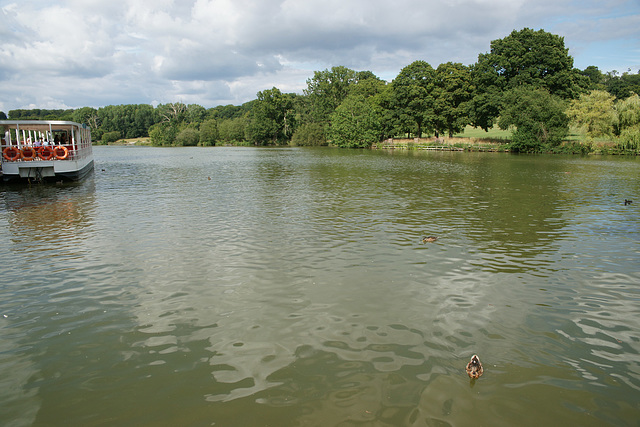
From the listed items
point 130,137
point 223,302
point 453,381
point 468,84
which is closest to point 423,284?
point 453,381

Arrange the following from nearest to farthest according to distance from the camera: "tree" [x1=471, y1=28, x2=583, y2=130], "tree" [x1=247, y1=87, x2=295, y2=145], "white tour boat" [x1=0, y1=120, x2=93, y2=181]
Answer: "white tour boat" [x1=0, y1=120, x2=93, y2=181], "tree" [x1=471, y1=28, x2=583, y2=130], "tree" [x1=247, y1=87, x2=295, y2=145]

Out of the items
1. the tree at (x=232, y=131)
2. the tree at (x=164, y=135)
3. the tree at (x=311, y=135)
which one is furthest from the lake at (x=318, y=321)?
the tree at (x=164, y=135)

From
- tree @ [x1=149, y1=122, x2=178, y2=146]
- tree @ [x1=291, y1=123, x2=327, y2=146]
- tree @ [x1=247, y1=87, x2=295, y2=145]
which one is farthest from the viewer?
tree @ [x1=149, y1=122, x2=178, y2=146]

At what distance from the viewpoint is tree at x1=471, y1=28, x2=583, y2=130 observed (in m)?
71.2

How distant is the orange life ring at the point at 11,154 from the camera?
95.7 feet

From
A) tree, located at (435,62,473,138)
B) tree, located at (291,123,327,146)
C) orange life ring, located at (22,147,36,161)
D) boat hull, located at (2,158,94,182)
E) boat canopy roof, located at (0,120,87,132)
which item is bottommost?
boat hull, located at (2,158,94,182)

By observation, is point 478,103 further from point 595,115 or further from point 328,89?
point 328,89

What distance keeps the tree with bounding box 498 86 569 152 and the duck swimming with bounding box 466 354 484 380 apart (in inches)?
2725

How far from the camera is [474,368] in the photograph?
5953mm

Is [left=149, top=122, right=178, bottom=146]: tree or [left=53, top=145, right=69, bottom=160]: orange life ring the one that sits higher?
[left=149, top=122, right=178, bottom=146]: tree

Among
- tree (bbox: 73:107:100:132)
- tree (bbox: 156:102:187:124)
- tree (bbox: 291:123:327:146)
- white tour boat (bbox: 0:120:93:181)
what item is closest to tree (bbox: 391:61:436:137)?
tree (bbox: 291:123:327:146)

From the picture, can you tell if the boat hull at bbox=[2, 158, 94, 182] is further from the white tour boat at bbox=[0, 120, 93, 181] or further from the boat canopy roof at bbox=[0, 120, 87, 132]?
the boat canopy roof at bbox=[0, 120, 87, 132]

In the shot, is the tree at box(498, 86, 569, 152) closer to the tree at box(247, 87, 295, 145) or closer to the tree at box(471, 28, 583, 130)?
the tree at box(471, 28, 583, 130)

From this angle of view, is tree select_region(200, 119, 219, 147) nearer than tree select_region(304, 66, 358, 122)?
No
